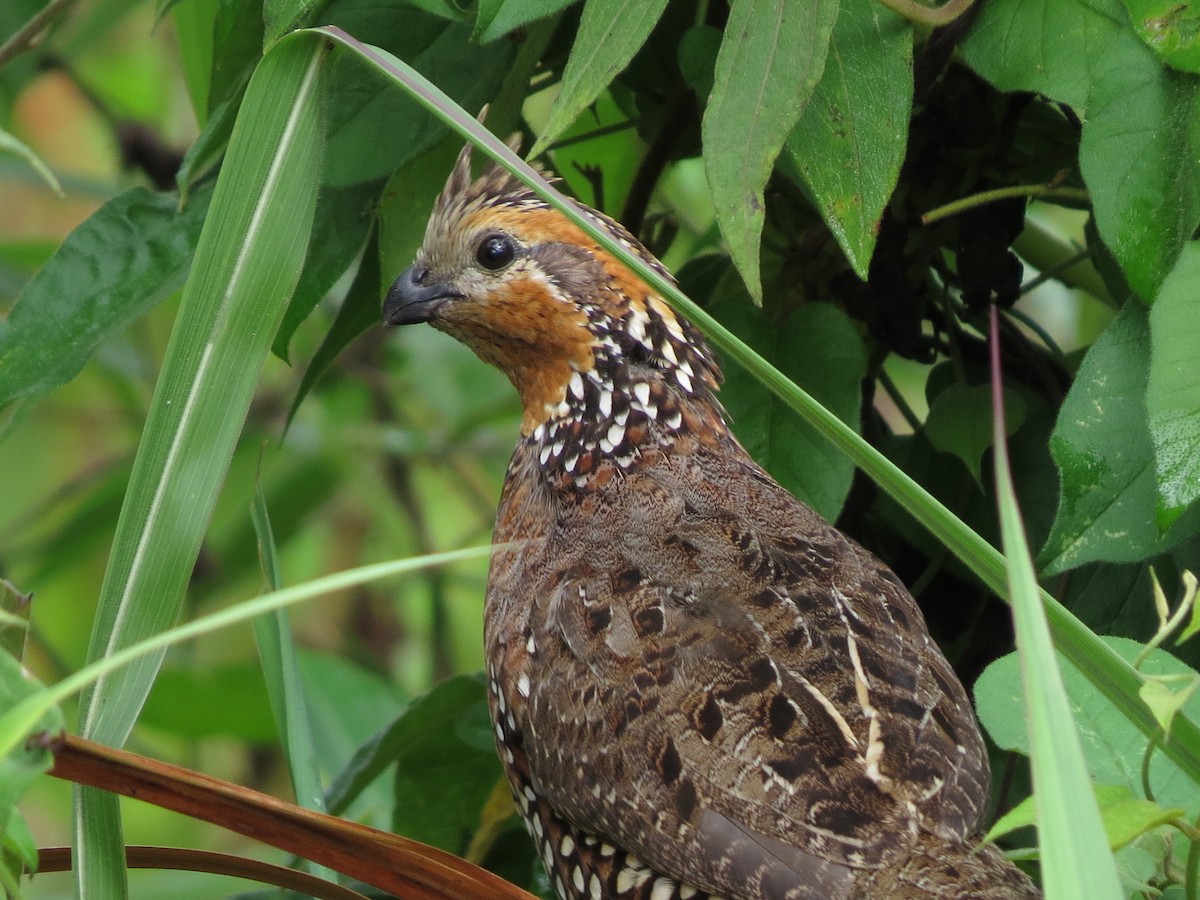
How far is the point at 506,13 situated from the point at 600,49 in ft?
0.45

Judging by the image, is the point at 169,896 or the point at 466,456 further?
the point at 466,456

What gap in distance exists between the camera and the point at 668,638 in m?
2.20

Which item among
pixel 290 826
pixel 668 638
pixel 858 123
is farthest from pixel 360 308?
pixel 290 826

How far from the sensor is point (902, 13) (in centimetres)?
209

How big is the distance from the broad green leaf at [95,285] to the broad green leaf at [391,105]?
0.29 metres

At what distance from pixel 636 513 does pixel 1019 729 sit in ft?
2.89

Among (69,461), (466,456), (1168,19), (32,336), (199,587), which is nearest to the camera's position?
(1168,19)

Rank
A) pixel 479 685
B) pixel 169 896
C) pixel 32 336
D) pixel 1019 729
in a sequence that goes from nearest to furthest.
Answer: pixel 1019 729, pixel 32 336, pixel 479 685, pixel 169 896

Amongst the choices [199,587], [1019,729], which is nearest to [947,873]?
[1019,729]

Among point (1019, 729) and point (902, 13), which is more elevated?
point (902, 13)

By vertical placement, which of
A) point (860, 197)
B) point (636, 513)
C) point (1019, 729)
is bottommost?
point (1019, 729)

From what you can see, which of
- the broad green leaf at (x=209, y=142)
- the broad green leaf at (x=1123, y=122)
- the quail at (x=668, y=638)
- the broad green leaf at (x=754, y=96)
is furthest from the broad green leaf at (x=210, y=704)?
the broad green leaf at (x=1123, y=122)

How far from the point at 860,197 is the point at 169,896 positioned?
299cm

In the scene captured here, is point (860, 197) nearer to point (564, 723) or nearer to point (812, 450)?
point (812, 450)
